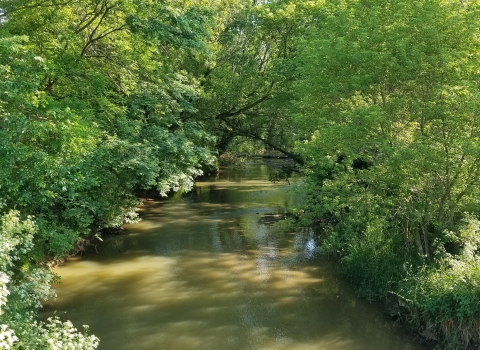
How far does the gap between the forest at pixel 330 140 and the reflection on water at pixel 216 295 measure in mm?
883

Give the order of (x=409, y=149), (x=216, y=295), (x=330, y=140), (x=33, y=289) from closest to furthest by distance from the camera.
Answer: (x=33, y=289)
(x=409, y=149)
(x=330, y=140)
(x=216, y=295)

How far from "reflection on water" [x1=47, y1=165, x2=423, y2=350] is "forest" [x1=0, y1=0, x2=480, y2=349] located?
2.90ft

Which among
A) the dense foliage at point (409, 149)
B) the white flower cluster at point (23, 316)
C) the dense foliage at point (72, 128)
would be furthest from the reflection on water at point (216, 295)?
the white flower cluster at point (23, 316)

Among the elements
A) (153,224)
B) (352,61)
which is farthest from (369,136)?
(153,224)

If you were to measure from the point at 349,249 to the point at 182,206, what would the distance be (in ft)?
38.7

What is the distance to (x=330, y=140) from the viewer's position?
977 centimetres

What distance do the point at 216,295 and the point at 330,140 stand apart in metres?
4.85

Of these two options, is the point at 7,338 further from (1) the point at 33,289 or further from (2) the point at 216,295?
(2) the point at 216,295

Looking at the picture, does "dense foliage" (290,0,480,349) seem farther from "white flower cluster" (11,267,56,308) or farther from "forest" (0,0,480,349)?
"white flower cluster" (11,267,56,308)

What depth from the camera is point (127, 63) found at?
460 inches

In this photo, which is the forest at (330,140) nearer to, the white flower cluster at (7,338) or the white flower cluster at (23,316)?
the white flower cluster at (23,316)

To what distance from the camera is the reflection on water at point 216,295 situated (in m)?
7.91

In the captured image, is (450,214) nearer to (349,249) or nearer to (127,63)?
(349,249)

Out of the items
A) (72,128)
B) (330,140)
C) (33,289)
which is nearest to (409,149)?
Result: (330,140)
